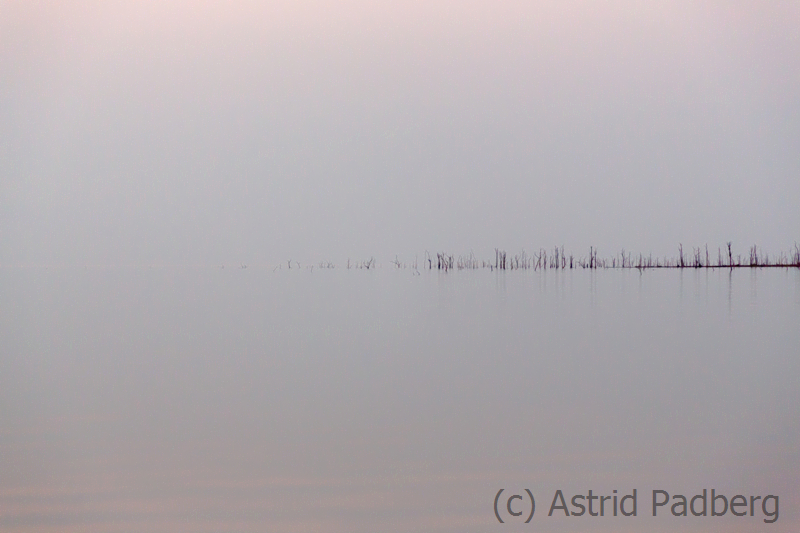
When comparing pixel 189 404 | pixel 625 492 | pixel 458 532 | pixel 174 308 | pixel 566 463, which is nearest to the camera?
pixel 458 532

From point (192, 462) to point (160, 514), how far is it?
62 cm

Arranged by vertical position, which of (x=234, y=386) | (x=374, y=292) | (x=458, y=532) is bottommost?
(x=458, y=532)

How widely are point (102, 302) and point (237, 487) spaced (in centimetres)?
993

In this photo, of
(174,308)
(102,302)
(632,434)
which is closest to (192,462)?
(632,434)

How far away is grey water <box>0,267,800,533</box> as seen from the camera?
11.0ft

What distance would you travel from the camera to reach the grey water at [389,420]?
11.0ft

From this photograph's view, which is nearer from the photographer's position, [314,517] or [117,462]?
[314,517]

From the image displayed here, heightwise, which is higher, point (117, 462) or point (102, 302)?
point (102, 302)

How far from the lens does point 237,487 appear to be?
138 inches

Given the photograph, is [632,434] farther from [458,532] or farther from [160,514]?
[160,514]

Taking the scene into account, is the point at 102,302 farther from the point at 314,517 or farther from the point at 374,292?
the point at 314,517

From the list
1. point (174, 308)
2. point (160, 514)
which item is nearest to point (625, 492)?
point (160, 514)

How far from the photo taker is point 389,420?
4672 millimetres

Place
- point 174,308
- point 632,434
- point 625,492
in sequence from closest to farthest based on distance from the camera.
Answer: point 625,492 → point 632,434 → point 174,308
